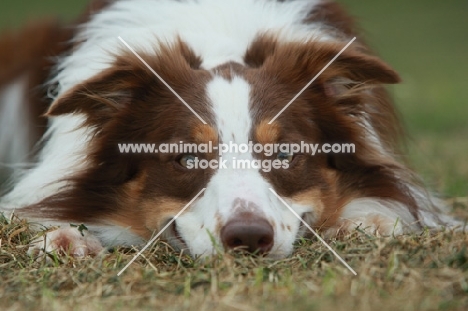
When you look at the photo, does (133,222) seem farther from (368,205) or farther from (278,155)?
(368,205)

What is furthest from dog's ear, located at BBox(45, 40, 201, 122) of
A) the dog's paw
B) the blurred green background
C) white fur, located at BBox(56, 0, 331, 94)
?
the blurred green background

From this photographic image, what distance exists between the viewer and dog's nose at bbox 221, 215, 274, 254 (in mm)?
4258

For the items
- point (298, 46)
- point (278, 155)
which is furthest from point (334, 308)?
point (298, 46)

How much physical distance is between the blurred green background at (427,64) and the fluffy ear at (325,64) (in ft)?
1.81

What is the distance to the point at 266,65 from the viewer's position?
17.2ft

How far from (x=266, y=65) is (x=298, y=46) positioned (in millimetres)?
325

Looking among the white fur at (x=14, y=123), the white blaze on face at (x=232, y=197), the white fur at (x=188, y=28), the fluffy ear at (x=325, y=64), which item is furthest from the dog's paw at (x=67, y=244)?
the white fur at (x=14, y=123)

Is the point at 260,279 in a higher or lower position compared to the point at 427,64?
higher

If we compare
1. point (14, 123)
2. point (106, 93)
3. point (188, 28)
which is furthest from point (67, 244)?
point (14, 123)

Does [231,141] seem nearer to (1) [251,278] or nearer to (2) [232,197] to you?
(2) [232,197]

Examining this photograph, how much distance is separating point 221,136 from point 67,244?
46.9 inches

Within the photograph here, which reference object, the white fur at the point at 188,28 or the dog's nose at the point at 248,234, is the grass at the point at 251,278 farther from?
the white fur at the point at 188,28

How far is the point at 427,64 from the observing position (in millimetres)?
18688

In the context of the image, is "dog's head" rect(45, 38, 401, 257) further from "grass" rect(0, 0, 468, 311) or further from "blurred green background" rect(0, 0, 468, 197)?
"blurred green background" rect(0, 0, 468, 197)
